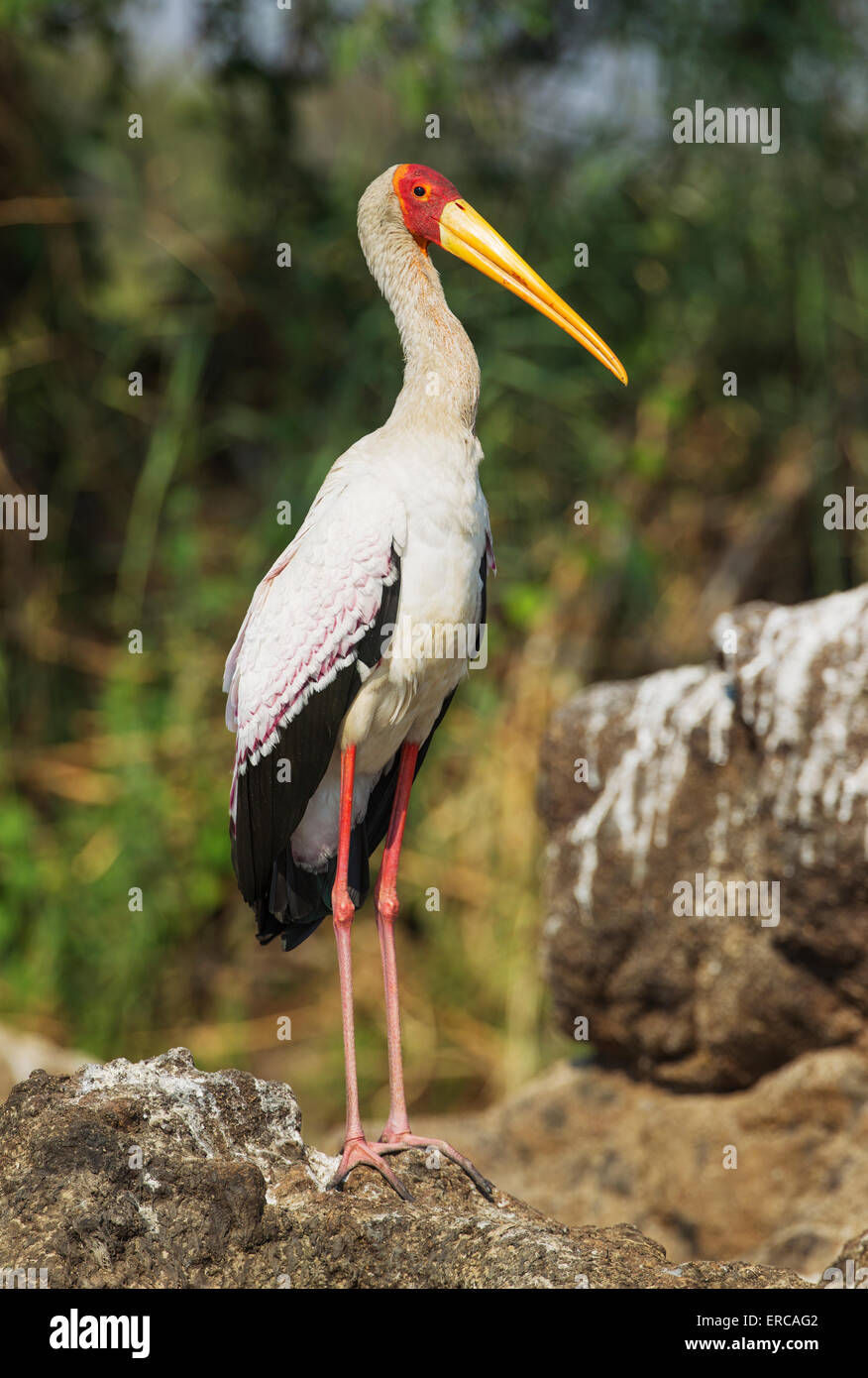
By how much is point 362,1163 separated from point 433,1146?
0.65 feet

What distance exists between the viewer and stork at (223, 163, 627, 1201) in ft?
11.2

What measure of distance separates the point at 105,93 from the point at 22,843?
3.63 metres

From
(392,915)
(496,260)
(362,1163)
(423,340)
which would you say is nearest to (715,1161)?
(392,915)

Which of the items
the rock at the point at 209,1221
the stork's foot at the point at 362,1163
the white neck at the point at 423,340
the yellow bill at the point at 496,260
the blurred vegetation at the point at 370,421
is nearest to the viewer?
the rock at the point at 209,1221

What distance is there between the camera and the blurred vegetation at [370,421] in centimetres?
725

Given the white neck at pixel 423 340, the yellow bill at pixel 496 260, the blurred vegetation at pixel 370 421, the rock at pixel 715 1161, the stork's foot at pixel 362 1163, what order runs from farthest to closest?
the blurred vegetation at pixel 370 421 → the rock at pixel 715 1161 → the yellow bill at pixel 496 260 → the white neck at pixel 423 340 → the stork's foot at pixel 362 1163

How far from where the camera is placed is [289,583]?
3.51 metres

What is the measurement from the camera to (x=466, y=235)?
3.70 m

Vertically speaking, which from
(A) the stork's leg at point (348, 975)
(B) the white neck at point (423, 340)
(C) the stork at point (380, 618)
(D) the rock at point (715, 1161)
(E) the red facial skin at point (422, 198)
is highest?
(E) the red facial skin at point (422, 198)

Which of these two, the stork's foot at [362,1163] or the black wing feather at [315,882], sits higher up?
the black wing feather at [315,882]

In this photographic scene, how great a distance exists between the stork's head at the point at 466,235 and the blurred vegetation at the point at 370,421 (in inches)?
130

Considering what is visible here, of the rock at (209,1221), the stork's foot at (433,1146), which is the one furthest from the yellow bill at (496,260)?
the rock at (209,1221)

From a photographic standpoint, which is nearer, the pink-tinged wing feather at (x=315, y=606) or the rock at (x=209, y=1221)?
the rock at (x=209, y=1221)

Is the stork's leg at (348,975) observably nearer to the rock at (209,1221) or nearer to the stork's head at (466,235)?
the rock at (209,1221)
